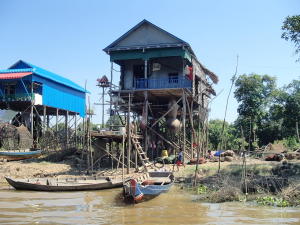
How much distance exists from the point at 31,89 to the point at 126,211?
1729 cm

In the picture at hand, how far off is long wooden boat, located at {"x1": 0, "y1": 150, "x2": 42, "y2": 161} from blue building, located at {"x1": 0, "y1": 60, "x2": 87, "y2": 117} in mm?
4796

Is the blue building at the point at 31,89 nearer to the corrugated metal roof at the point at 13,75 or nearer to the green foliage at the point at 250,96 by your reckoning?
the corrugated metal roof at the point at 13,75

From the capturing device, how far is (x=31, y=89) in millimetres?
27031

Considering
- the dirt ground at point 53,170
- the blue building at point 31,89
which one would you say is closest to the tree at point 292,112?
the dirt ground at point 53,170

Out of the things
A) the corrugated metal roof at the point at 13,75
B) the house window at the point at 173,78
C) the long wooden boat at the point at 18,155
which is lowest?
the long wooden boat at the point at 18,155

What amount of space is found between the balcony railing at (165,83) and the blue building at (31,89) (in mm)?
8717

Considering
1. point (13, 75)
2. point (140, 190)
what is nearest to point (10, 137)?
point (13, 75)

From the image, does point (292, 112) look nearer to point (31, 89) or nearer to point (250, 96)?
point (250, 96)

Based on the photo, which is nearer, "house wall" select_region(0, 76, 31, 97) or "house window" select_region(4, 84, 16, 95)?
"house wall" select_region(0, 76, 31, 97)

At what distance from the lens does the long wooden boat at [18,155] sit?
71.6 feet

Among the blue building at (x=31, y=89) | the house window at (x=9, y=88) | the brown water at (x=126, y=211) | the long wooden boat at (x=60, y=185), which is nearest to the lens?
the brown water at (x=126, y=211)

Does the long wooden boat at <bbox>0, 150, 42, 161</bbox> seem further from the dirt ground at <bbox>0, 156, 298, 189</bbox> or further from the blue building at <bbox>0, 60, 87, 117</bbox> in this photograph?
the blue building at <bbox>0, 60, 87, 117</bbox>

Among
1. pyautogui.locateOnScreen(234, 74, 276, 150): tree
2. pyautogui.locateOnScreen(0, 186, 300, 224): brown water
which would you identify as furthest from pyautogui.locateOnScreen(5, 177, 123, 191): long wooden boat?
pyautogui.locateOnScreen(234, 74, 276, 150): tree

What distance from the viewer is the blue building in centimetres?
2684
